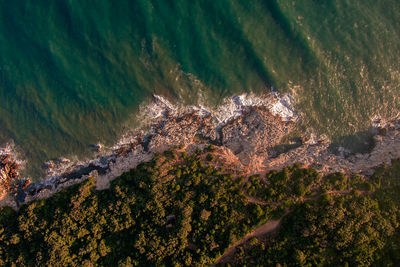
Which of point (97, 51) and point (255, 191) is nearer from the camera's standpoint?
point (255, 191)

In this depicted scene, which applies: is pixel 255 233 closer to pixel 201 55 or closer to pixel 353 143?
pixel 353 143

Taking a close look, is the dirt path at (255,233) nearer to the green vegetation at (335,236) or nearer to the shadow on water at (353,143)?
the green vegetation at (335,236)

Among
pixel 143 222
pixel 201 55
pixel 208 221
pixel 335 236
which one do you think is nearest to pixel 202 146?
pixel 208 221

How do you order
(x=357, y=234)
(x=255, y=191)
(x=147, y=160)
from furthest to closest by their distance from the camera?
(x=147, y=160) → (x=255, y=191) → (x=357, y=234)

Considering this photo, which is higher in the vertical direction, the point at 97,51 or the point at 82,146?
the point at 97,51

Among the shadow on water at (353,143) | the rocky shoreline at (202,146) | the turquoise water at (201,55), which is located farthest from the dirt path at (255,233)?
the turquoise water at (201,55)

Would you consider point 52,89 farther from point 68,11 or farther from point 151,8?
point 151,8

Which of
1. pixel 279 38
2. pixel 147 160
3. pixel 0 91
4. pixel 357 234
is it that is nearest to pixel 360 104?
pixel 279 38

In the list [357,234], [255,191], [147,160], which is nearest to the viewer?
[357,234]
